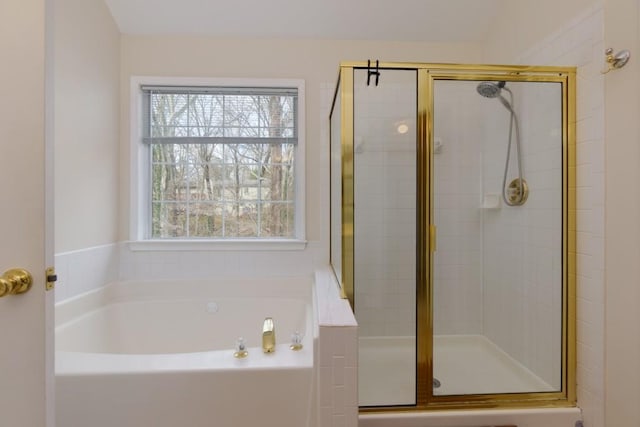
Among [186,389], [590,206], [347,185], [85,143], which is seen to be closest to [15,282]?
[186,389]

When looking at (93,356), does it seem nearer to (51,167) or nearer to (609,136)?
(51,167)

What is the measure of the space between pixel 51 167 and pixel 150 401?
0.93 m

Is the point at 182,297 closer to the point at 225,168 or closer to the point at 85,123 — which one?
the point at 225,168

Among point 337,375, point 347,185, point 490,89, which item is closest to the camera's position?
point 337,375

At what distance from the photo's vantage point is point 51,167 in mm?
896

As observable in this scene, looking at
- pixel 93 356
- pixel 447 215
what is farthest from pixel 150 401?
pixel 447 215

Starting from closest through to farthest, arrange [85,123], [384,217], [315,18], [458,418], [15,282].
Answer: [15,282]
[458,418]
[85,123]
[384,217]
[315,18]

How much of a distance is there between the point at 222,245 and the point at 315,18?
1.70m

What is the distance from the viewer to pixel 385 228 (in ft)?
6.54

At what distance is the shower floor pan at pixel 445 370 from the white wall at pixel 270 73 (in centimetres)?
76

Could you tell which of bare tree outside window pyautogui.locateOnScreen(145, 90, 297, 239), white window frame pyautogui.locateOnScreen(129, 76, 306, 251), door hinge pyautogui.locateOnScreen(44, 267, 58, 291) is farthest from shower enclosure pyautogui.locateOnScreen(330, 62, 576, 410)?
door hinge pyautogui.locateOnScreen(44, 267, 58, 291)

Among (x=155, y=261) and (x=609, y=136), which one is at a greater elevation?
(x=609, y=136)

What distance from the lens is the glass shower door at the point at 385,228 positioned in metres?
1.70

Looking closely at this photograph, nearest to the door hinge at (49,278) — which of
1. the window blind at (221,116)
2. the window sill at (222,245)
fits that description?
the window sill at (222,245)
